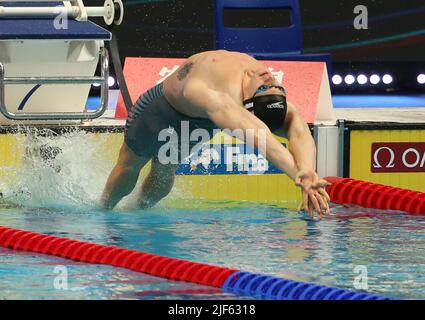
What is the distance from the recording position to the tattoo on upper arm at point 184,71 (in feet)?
20.1

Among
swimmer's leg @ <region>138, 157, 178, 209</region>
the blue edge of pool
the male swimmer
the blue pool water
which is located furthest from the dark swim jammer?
the blue edge of pool

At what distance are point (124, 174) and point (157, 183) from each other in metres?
0.22

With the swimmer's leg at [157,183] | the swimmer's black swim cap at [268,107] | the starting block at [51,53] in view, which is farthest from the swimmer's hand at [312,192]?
the starting block at [51,53]

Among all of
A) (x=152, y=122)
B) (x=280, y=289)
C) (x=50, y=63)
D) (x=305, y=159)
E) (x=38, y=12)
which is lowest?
(x=280, y=289)

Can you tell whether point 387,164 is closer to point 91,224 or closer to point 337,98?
point 91,224

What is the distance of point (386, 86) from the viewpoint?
10.4m

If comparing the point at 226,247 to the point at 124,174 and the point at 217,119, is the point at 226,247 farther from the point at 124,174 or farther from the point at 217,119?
the point at 124,174

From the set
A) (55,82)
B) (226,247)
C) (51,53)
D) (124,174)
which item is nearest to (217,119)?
(226,247)

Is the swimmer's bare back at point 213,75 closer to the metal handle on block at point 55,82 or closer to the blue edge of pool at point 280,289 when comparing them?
the metal handle on block at point 55,82

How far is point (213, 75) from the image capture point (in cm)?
591

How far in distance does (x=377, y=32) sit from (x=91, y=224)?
436 cm

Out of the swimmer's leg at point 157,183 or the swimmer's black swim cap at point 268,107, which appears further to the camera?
the swimmer's leg at point 157,183

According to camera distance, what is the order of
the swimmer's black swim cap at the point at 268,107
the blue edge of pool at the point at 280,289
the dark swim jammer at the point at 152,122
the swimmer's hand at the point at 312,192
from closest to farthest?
the blue edge of pool at the point at 280,289 < the swimmer's hand at the point at 312,192 < the swimmer's black swim cap at the point at 268,107 < the dark swim jammer at the point at 152,122
